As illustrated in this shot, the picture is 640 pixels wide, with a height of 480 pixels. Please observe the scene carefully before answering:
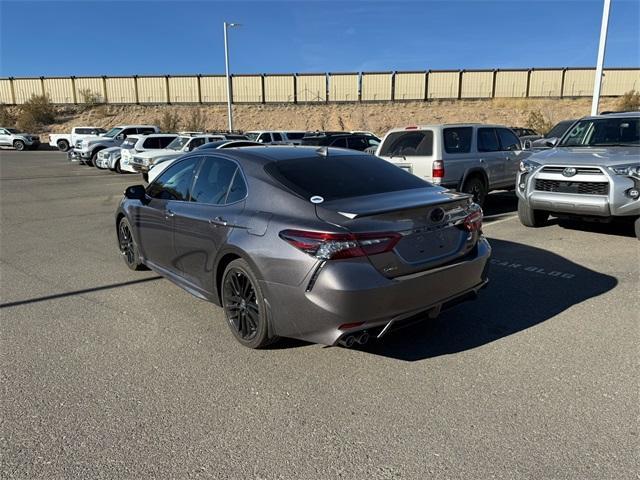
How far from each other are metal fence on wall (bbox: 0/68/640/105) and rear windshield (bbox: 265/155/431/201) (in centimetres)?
5553

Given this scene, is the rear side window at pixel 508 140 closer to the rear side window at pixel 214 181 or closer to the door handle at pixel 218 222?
the rear side window at pixel 214 181

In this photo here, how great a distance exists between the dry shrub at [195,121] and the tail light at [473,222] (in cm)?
5155

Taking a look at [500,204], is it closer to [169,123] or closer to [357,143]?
[357,143]

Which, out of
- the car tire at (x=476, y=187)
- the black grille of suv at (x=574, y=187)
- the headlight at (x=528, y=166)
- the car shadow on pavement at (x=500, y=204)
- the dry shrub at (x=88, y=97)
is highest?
the dry shrub at (x=88, y=97)

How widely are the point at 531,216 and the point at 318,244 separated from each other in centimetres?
600

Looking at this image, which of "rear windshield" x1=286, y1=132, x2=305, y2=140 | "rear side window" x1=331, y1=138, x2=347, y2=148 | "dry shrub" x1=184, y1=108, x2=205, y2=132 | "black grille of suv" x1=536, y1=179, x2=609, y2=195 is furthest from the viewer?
"dry shrub" x1=184, y1=108, x2=205, y2=132

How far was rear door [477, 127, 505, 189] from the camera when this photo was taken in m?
9.94

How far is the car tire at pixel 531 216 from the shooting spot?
318 inches

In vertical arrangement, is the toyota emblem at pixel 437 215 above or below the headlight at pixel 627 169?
below

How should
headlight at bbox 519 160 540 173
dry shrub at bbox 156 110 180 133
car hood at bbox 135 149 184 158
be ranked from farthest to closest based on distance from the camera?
dry shrub at bbox 156 110 180 133 < car hood at bbox 135 149 184 158 < headlight at bbox 519 160 540 173

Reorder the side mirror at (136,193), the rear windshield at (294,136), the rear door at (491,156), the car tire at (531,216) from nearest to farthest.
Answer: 1. the side mirror at (136,193)
2. the car tire at (531,216)
3. the rear door at (491,156)
4. the rear windshield at (294,136)

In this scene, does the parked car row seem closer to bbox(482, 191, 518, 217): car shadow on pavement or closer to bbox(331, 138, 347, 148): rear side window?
bbox(482, 191, 518, 217): car shadow on pavement

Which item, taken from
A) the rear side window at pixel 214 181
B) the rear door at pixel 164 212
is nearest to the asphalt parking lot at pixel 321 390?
the rear door at pixel 164 212

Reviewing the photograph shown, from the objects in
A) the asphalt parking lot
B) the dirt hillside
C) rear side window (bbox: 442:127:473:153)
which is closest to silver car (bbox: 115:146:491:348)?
the asphalt parking lot
